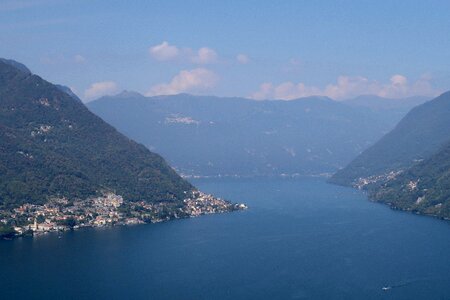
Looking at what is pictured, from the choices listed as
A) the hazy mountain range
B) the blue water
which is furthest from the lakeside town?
the hazy mountain range

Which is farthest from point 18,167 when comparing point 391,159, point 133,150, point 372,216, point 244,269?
point 391,159

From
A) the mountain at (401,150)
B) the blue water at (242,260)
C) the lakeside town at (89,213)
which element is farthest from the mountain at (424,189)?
the lakeside town at (89,213)

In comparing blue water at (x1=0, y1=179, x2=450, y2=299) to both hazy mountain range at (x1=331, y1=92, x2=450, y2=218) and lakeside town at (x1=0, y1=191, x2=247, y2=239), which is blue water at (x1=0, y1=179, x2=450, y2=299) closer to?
lakeside town at (x1=0, y1=191, x2=247, y2=239)

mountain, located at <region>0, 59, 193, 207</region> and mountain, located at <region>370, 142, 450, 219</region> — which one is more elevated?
mountain, located at <region>0, 59, 193, 207</region>

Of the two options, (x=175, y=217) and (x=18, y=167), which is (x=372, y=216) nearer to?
(x=175, y=217)

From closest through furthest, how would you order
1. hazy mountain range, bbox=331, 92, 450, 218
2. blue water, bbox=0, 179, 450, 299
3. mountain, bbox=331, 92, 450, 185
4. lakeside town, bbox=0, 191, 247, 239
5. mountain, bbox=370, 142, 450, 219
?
blue water, bbox=0, 179, 450, 299, lakeside town, bbox=0, 191, 247, 239, mountain, bbox=370, 142, 450, 219, hazy mountain range, bbox=331, 92, 450, 218, mountain, bbox=331, 92, 450, 185

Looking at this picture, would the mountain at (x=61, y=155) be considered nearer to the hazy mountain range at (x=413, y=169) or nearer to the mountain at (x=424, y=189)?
the mountain at (x=424, y=189)

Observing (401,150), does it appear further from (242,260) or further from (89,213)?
(242,260)

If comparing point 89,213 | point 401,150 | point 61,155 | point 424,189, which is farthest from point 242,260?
point 401,150
